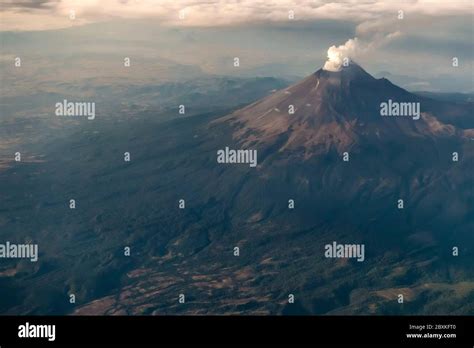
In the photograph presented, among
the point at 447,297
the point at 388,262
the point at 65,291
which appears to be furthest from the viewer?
the point at 388,262

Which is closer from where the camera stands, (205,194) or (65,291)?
(65,291)

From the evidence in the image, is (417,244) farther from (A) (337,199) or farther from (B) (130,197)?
(B) (130,197)

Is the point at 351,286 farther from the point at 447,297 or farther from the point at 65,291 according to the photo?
the point at 65,291
